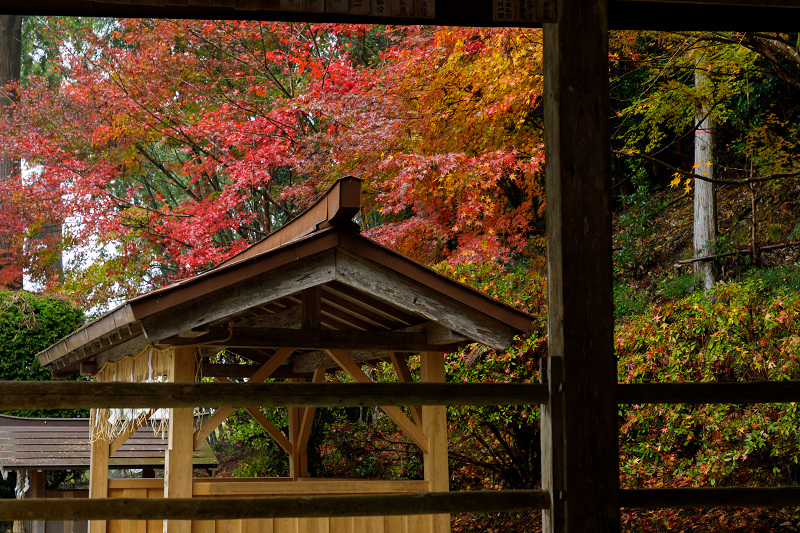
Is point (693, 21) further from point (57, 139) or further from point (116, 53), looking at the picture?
point (57, 139)

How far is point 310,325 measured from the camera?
252 inches

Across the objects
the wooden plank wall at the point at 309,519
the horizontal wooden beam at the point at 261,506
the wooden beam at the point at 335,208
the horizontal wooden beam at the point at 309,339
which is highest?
the wooden beam at the point at 335,208

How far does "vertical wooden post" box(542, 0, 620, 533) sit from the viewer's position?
12.2 feet

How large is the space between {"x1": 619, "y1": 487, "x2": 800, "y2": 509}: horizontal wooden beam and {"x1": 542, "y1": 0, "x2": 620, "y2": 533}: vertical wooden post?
0.56ft

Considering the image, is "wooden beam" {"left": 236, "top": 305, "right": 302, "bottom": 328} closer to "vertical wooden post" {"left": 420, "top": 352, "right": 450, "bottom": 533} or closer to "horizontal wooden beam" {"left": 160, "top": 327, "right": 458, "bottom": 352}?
"horizontal wooden beam" {"left": 160, "top": 327, "right": 458, "bottom": 352}

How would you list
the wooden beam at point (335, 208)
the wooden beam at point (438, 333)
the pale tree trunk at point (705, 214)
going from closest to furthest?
the wooden beam at point (335, 208) → the wooden beam at point (438, 333) → the pale tree trunk at point (705, 214)

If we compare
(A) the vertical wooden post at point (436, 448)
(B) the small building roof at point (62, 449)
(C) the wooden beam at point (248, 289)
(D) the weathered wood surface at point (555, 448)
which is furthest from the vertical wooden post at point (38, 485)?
(D) the weathered wood surface at point (555, 448)

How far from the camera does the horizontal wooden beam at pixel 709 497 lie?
3.83 metres

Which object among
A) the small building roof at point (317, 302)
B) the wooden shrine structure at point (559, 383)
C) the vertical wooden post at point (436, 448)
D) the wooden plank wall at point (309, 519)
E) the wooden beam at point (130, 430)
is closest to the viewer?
the wooden shrine structure at point (559, 383)

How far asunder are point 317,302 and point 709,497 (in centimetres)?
350

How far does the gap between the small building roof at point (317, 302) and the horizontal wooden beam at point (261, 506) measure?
2.20 m

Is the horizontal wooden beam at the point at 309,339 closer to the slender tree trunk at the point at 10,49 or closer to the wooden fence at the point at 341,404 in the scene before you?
the wooden fence at the point at 341,404

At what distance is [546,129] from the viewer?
3967 millimetres

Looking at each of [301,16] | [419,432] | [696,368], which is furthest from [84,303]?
[301,16]
